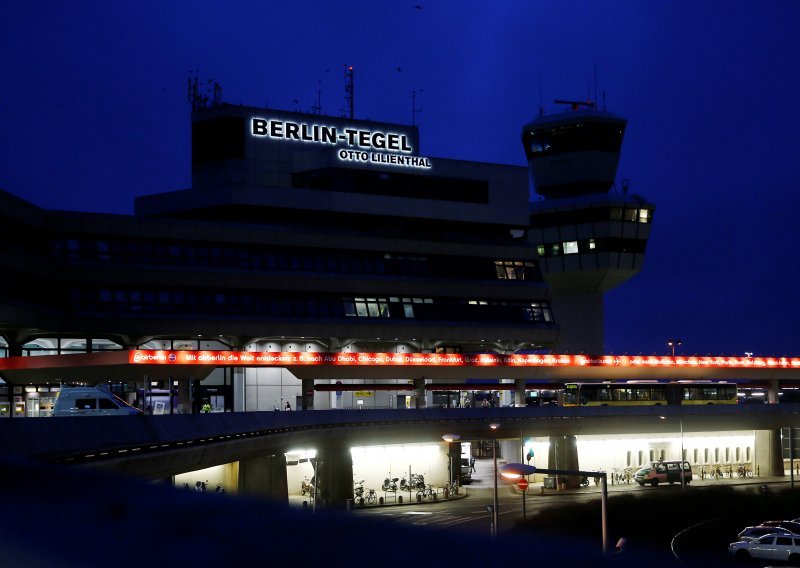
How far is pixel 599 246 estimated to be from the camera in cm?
13438

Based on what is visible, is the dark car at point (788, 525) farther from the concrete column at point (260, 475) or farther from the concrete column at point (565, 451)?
the concrete column at point (565, 451)

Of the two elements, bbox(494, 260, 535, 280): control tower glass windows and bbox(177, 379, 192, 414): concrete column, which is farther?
bbox(494, 260, 535, 280): control tower glass windows

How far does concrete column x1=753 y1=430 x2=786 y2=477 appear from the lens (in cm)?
10306

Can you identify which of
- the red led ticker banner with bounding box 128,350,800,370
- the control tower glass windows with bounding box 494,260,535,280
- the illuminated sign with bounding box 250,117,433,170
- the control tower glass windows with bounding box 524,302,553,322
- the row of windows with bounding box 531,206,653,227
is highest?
the illuminated sign with bounding box 250,117,433,170

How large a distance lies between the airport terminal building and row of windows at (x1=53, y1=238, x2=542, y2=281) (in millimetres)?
137

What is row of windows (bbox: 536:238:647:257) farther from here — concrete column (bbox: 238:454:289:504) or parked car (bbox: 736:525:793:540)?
parked car (bbox: 736:525:793:540)

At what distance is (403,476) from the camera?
84125 mm

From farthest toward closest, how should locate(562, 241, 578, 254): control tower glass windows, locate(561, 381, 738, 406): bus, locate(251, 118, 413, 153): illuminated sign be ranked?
locate(562, 241, 578, 254): control tower glass windows, locate(251, 118, 413, 153): illuminated sign, locate(561, 381, 738, 406): bus

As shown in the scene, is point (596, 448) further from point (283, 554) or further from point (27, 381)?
point (283, 554)

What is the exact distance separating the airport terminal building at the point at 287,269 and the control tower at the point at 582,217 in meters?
25.9

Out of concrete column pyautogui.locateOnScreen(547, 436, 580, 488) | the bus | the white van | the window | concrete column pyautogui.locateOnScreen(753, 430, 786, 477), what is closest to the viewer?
the white van

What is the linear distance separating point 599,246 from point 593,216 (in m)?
3.91

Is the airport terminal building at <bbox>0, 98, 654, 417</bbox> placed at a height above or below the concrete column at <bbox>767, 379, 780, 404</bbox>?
above

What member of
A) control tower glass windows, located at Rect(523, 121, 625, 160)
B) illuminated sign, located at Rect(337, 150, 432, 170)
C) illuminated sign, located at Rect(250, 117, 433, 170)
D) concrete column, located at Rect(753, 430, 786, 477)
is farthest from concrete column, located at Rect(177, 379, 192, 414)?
control tower glass windows, located at Rect(523, 121, 625, 160)
